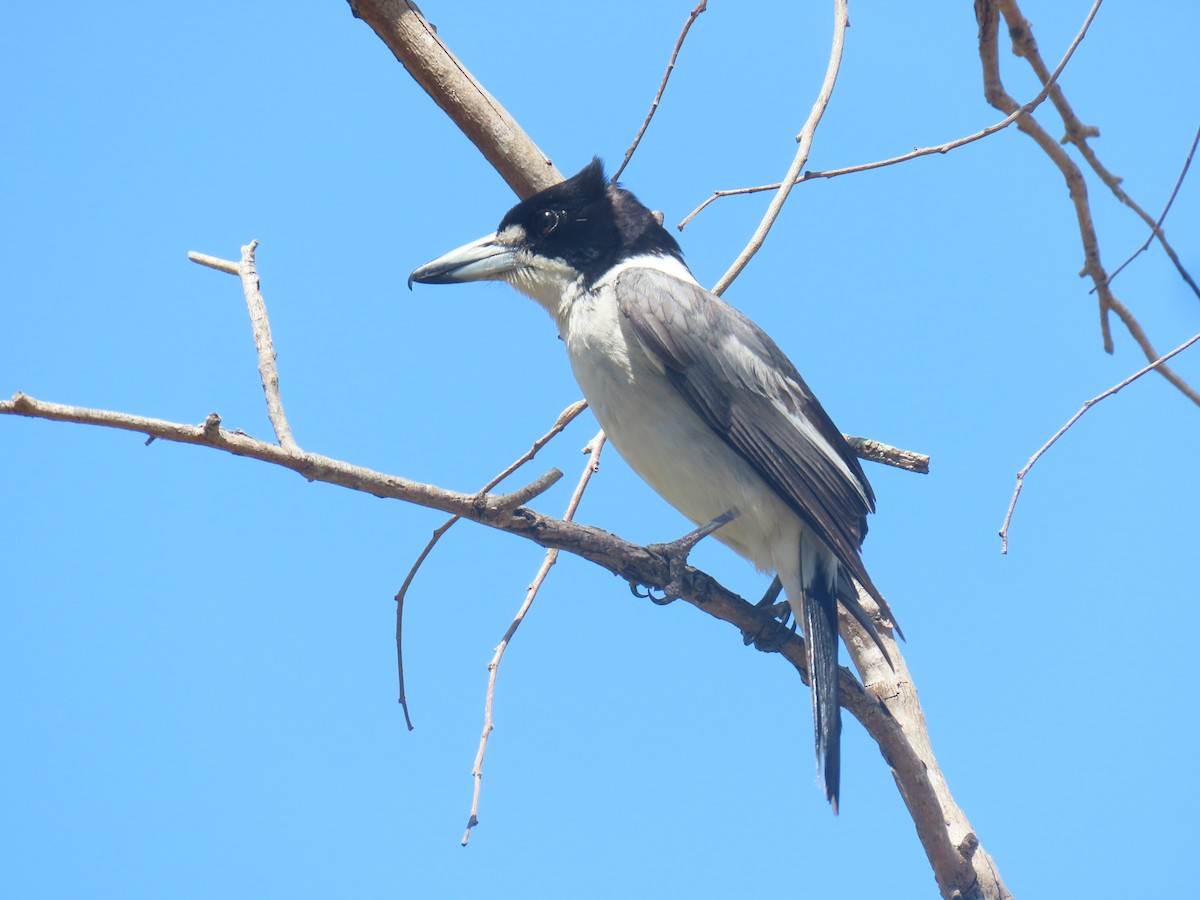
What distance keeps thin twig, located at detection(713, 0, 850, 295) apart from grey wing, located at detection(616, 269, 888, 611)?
0.62 feet

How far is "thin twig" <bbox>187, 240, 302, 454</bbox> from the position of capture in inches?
Answer: 92.0

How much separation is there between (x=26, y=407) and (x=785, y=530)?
2229mm

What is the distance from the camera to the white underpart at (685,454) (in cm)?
341

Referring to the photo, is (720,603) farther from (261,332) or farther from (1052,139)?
(1052,139)

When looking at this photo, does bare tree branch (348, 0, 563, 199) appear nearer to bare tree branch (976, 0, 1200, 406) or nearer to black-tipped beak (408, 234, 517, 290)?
black-tipped beak (408, 234, 517, 290)

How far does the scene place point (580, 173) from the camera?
3988 mm

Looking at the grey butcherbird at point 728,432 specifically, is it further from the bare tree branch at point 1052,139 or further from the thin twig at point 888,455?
the bare tree branch at point 1052,139

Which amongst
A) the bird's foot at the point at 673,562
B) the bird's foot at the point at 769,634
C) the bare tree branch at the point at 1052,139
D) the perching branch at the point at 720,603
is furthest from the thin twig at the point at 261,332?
the bare tree branch at the point at 1052,139

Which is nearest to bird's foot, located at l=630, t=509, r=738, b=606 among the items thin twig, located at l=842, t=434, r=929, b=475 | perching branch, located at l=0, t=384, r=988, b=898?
perching branch, located at l=0, t=384, r=988, b=898

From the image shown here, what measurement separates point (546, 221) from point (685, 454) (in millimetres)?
1092

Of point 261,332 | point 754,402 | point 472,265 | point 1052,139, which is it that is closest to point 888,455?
point 754,402

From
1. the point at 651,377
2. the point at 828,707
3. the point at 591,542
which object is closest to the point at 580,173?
the point at 651,377

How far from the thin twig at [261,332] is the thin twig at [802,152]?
146 centimetres

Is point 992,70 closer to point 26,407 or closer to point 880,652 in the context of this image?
point 880,652
